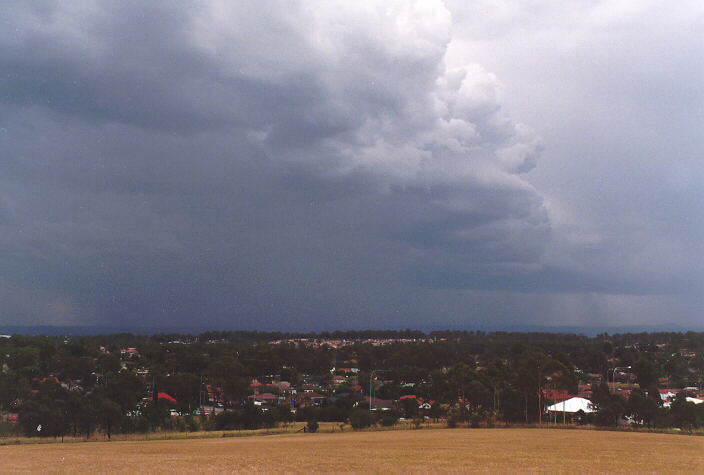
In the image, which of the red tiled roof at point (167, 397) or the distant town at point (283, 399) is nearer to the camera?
the distant town at point (283, 399)

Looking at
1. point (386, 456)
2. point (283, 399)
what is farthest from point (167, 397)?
point (386, 456)

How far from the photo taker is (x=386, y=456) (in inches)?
1321

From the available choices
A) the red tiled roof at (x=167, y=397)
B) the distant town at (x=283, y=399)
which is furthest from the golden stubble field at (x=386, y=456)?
the red tiled roof at (x=167, y=397)

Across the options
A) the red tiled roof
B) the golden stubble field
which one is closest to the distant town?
the red tiled roof

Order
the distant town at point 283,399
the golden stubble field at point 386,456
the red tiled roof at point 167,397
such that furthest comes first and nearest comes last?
the red tiled roof at point 167,397 → the distant town at point 283,399 → the golden stubble field at point 386,456

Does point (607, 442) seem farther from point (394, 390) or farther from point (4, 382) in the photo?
point (4, 382)

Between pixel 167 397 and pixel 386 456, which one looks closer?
pixel 386 456

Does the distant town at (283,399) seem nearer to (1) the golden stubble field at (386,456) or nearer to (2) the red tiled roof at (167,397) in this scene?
(2) the red tiled roof at (167,397)

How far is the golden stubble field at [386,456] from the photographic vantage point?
2888cm

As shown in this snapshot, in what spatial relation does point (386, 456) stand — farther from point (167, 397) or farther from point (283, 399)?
point (283, 399)

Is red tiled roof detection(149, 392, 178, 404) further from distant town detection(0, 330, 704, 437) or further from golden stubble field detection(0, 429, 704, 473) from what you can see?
golden stubble field detection(0, 429, 704, 473)

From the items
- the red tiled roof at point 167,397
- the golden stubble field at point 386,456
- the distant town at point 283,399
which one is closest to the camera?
the golden stubble field at point 386,456

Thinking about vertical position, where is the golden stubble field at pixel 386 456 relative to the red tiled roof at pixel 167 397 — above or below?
above

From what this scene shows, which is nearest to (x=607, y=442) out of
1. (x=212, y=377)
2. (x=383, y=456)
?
(x=383, y=456)
